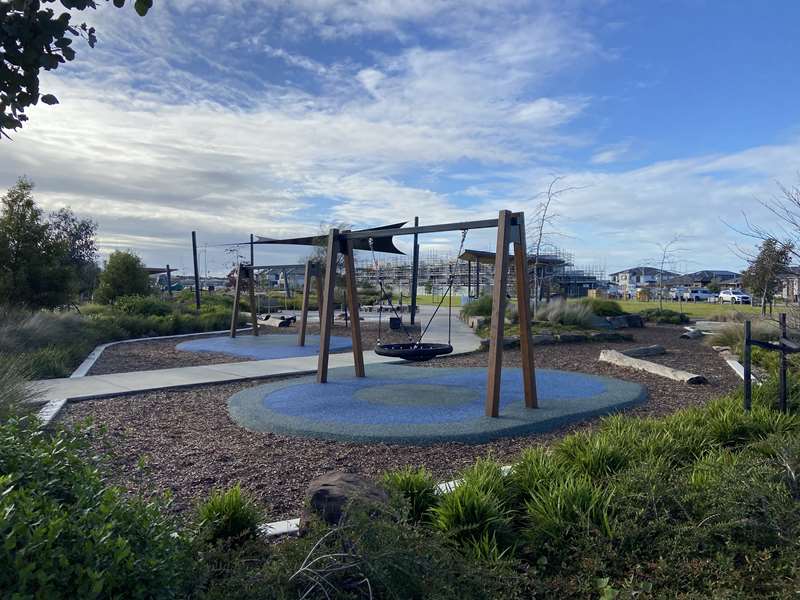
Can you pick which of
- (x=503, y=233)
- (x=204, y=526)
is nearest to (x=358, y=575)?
(x=204, y=526)

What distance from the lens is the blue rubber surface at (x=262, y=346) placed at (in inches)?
558

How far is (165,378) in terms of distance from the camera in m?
10.1

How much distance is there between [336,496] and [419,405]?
4.56 metres

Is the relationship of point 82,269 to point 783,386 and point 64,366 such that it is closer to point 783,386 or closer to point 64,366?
point 64,366

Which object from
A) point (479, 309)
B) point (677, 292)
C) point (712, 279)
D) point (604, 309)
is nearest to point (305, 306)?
point (479, 309)

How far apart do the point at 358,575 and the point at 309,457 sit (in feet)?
9.57

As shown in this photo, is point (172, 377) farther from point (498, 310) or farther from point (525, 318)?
point (525, 318)

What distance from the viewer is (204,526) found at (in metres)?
3.18

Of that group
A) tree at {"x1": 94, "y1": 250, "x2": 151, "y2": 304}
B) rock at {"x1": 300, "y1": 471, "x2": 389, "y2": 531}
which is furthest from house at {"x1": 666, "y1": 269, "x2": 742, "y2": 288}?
rock at {"x1": 300, "y1": 471, "x2": 389, "y2": 531}

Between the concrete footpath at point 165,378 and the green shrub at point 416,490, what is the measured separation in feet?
16.2

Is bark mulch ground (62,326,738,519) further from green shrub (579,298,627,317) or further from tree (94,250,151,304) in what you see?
tree (94,250,151,304)

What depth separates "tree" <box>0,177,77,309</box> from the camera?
1541cm

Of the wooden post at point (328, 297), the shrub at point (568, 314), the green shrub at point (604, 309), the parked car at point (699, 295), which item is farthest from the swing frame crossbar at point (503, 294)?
the parked car at point (699, 295)

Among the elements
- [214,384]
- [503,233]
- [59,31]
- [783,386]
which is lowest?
[214,384]
